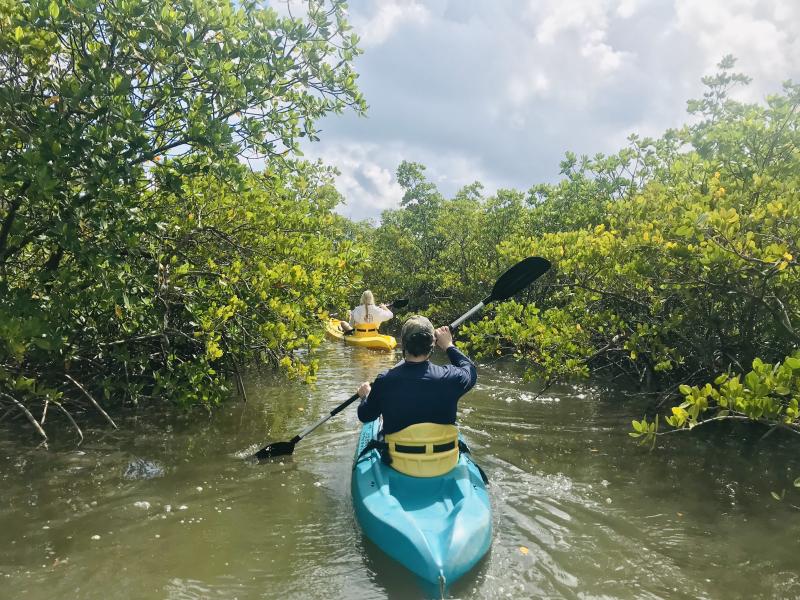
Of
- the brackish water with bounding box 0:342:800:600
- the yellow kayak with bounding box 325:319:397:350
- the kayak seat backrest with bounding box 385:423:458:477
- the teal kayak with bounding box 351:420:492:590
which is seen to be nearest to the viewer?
the teal kayak with bounding box 351:420:492:590

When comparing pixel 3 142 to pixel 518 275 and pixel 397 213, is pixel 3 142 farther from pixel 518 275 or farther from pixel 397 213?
pixel 397 213

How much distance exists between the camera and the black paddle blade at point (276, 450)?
18.6 feet

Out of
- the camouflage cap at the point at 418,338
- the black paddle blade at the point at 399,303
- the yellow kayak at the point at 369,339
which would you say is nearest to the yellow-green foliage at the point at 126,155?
the camouflage cap at the point at 418,338

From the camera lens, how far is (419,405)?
12.6 ft

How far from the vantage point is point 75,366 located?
20.0 ft

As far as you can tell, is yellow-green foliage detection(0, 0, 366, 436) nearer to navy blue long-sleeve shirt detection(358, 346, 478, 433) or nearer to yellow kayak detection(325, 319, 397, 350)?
navy blue long-sleeve shirt detection(358, 346, 478, 433)

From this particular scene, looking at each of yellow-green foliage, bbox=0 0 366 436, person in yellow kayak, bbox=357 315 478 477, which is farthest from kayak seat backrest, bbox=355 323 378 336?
person in yellow kayak, bbox=357 315 478 477

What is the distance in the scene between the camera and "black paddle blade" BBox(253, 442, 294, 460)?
567 centimetres

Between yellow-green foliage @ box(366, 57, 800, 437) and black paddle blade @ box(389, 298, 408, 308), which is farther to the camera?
black paddle blade @ box(389, 298, 408, 308)

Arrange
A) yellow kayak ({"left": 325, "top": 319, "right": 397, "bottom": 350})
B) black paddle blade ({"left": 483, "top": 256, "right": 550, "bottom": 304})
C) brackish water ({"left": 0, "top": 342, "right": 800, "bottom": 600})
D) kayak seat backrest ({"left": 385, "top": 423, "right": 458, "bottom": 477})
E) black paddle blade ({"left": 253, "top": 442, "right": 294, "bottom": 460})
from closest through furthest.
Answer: brackish water ({"left": 0, "top": 342, "right": 800, "bottom": 600}) → kayak seat backrest ({"left": 385, "top": 423, "right": 458, "bottom": 477}) → black paddle blade ({"left": 253, "top": 442, "right": 294, "bottom": 460}) → black paddle blade ({"left": 483, "top": 256, "right": 550, "bottom": 304}) → yellow kayak ({"left": 325, "top": 319, "right": 397, "bottom": 350})

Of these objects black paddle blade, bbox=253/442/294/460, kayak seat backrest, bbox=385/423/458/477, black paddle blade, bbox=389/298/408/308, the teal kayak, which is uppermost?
black paddle blade, bbox=389/298/408/308

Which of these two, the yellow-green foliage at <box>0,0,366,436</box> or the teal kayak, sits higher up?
the yellow-green foliage at <box>0,0,366,436</box>

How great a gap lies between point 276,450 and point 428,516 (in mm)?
2710

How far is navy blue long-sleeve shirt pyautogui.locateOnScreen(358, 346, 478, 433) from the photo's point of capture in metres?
3.85
